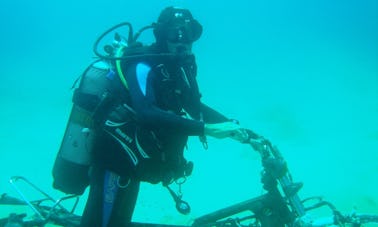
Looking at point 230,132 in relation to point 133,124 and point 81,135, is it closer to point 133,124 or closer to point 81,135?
point 133,124

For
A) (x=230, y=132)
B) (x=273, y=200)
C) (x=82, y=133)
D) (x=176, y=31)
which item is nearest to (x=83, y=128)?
(x=82, y=133)

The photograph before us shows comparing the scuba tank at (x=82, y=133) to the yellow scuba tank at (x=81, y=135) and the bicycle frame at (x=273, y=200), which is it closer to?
the yellow scuba tank at (x=81, y=135)

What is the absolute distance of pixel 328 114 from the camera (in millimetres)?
20531

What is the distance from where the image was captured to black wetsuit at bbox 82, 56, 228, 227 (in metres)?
2.84

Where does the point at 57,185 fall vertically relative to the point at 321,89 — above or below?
below

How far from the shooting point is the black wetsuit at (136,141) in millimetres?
2836

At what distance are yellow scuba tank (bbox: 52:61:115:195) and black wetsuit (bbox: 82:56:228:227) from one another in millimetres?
160

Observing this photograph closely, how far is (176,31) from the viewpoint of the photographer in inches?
124

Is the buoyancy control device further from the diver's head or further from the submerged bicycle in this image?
the submerged bicycle

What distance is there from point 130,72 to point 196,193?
7.71m

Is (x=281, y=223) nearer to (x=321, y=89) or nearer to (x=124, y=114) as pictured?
(x=124, y=114)

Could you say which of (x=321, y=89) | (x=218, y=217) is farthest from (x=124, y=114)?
(x=321, y=89)

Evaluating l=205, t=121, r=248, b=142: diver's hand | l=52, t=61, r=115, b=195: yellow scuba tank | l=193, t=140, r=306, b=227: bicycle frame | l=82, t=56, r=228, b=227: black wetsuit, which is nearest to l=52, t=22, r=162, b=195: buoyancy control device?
l=52, t=61, r=115, b=195: yellow scuba tank

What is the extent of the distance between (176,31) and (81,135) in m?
1.18
